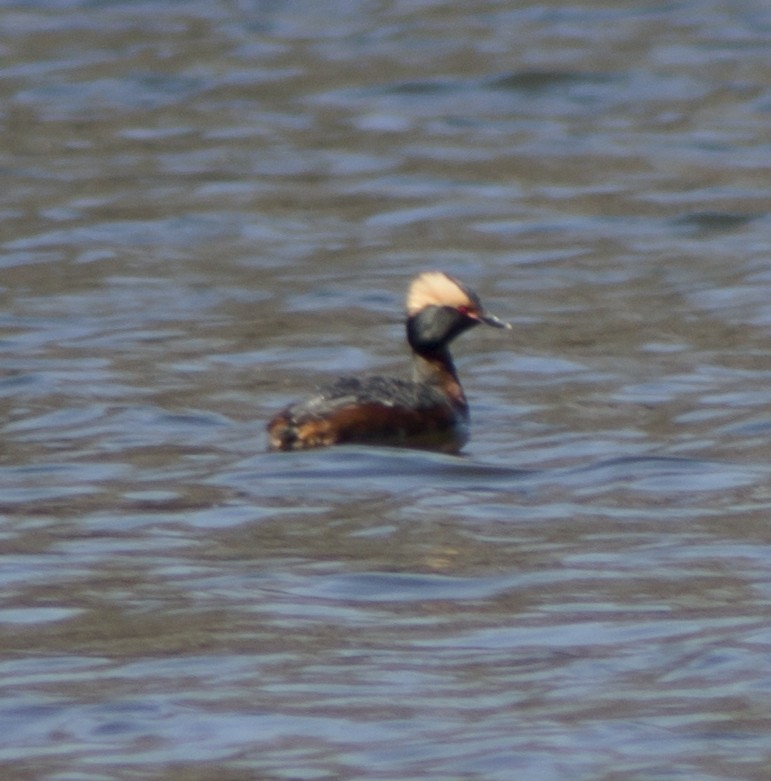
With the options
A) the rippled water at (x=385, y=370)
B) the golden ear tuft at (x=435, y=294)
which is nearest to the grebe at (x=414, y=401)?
the golden ear tuft at (x=435, y=294)

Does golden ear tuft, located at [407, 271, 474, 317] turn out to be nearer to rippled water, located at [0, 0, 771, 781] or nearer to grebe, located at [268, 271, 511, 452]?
grebe, located at [268, 271, 511, 452]

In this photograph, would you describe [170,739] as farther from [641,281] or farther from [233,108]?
[233,108]

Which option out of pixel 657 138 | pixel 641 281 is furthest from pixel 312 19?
pixel 641 281

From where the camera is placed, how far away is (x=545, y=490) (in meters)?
8.73

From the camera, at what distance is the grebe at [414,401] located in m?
9.36

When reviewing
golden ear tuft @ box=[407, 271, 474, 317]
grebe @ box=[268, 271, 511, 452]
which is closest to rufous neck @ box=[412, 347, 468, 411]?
grebe @ box=[268, 271, 511, 452]

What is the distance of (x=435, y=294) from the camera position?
10.5m

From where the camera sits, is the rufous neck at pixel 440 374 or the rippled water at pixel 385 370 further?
the rufous neck at pixel 440 374

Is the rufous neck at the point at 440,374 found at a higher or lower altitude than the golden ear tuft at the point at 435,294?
lower

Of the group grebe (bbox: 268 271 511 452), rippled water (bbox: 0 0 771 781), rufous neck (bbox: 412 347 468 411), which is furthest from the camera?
rufous neck (bbox: 412 347 468 411)

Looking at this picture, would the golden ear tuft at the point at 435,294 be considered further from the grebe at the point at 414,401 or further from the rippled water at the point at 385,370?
the rippled water at the point at 385,370

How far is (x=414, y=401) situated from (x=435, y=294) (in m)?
0.79

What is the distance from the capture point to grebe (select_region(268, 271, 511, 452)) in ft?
30.7

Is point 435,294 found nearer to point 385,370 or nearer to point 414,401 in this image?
point 414,401
